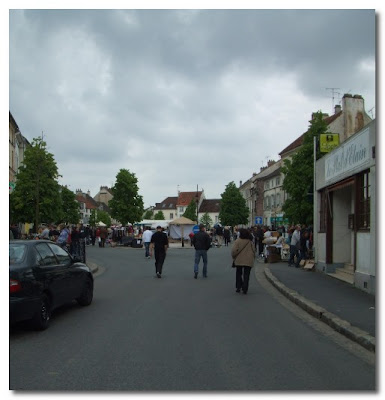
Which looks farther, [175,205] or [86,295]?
[175,205]

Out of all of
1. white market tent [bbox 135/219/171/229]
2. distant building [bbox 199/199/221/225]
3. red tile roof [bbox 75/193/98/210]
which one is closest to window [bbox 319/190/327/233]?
white market tent [bbox 135/219/171/229]

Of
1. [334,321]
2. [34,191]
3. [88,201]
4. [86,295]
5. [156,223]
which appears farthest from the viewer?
[88,201]

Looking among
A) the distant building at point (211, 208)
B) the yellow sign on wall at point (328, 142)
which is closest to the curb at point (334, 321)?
the yellow sign on wall at point (328, 142)

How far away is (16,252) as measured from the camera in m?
8.35

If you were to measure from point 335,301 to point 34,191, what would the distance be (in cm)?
2837

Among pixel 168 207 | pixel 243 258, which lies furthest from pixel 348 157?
pixel 168 207

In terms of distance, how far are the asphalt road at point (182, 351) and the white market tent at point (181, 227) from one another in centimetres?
3431

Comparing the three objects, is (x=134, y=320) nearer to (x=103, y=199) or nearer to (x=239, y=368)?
(x=239, y=368)

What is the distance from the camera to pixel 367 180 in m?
13.5

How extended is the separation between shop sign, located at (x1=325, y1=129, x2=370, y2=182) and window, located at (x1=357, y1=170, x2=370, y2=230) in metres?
0.39

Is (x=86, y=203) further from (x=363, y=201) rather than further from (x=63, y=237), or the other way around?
(x=363, y=201)

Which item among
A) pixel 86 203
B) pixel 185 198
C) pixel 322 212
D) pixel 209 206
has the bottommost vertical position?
pixel 322 212

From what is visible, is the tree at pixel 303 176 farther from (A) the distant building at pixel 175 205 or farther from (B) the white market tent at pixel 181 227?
(A) the distant building at pixel 175 205

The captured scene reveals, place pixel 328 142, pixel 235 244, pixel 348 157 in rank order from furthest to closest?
1. pixel 328 142
2. pixel 348 157
3. pixel 235 244
